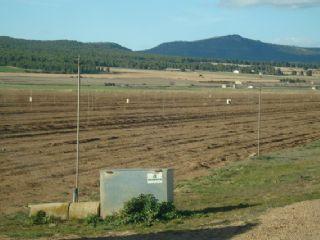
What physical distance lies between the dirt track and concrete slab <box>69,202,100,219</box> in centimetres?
276

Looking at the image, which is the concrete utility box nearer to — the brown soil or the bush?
the bush

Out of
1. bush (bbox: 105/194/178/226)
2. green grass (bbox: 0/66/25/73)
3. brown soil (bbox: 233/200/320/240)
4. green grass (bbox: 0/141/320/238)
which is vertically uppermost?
green grass (bbox: 0/66/25/73)

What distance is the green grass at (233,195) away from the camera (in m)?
12.1

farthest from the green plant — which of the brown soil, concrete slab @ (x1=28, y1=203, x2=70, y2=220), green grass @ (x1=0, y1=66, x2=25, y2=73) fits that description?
green grass @ (x1=0, y1=66, x2=25, y2=73)

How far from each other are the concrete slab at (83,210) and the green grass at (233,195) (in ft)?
1.23

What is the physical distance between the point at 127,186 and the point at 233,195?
4.70 m

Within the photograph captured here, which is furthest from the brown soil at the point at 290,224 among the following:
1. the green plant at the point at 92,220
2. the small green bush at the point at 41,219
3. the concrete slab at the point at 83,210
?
the small green bush at the point at 41,219

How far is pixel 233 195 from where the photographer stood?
678 inches

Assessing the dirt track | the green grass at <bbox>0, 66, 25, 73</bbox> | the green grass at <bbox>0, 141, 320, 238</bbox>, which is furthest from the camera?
the green grass at <bbox>0, 66, 25, 73</bbox>

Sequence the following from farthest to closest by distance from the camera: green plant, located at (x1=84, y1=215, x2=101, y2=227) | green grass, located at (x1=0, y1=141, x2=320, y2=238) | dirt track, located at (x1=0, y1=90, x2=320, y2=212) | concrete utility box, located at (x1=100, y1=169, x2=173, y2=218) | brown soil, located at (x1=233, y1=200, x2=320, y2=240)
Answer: dirt track, located at (x1=0, y1=90, x2=320, y2=212), concrete utility box, located at (x1=100, y1=169, x2=173, y2=218), green plant, located at (x1=84, y1=215, x2=101, y2=227), green grass, located at (x1=0, y1=141, x2=320, y2=238), brown soil, located at (x1=233, y1=200, x2=320, y2=240)

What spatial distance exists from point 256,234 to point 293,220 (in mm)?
1377

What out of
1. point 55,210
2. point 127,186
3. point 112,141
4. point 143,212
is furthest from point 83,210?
point 112,141

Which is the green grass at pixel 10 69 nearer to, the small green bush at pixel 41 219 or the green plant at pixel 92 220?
the small green bush at pixel 41 219

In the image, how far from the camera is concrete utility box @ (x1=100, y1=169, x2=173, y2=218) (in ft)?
43.4
